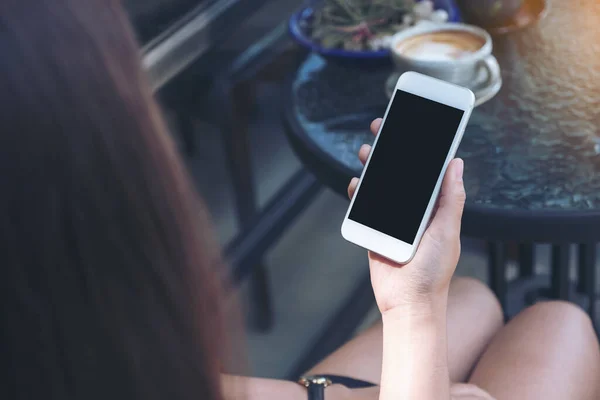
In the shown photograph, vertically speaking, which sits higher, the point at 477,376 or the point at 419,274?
the point at 419,274

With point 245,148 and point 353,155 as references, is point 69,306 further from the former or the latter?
point 245,148

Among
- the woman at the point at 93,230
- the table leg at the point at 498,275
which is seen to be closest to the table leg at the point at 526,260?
the table leg at the point at 498,275

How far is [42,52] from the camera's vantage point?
1.13 feet

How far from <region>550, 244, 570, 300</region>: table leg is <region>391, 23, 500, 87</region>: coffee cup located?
334 millimetres

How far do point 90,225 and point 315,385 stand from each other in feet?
1.43

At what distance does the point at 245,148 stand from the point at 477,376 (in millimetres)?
723

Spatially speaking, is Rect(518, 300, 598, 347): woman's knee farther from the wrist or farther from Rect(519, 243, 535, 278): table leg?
Rect(519, 243, 535, 278): table leg

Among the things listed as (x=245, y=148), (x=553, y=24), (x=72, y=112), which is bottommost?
(x=245, y=148)

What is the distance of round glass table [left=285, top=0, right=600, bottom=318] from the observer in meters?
0.75

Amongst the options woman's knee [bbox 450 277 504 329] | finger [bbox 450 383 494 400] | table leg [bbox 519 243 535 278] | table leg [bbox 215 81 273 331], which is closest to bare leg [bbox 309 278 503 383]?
woman's knee [bbox 450 277 504 329]

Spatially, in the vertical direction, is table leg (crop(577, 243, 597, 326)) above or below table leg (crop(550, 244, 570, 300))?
below

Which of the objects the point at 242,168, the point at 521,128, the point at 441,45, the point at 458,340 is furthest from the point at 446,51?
the point at 242,168

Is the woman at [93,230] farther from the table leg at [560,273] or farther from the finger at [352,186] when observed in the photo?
the table leg at [560,273]

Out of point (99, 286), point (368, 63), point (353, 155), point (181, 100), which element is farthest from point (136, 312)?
point (181, 100)
